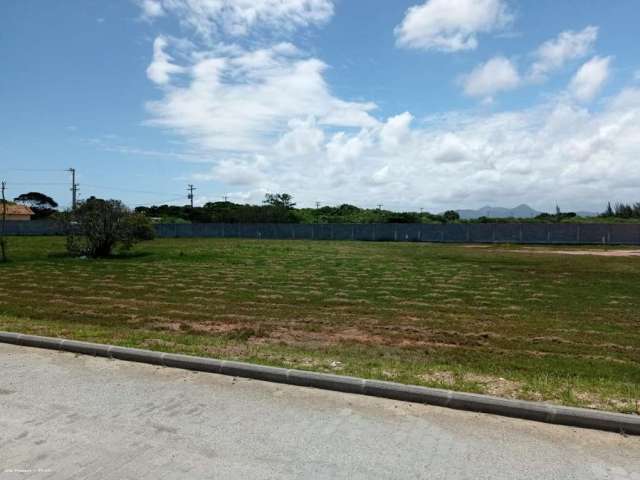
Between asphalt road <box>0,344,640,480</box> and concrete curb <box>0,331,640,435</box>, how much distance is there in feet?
0.36

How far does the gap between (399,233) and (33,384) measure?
52683 millimetres

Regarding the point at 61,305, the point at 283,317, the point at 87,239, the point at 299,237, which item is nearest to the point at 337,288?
the point at 283,317

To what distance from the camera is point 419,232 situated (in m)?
56.3

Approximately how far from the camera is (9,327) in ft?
28.0

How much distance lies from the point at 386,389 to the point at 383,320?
4794mm

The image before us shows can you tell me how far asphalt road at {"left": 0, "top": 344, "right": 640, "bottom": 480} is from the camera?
12.9 ft

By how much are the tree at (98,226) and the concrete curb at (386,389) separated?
20.1 meters

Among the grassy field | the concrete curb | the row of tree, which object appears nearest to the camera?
the concrete curb

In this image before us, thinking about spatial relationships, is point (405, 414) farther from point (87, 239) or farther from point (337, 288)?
point (87, 239)

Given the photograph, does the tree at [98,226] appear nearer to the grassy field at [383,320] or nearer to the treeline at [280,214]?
the grassy field at [383,320]

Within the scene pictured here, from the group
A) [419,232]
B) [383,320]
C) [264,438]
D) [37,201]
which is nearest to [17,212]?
[37,201]

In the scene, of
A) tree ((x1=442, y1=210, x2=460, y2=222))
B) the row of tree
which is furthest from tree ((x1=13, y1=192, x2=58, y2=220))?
tree ((x1=442, y1=210, x2=460, y2=222))

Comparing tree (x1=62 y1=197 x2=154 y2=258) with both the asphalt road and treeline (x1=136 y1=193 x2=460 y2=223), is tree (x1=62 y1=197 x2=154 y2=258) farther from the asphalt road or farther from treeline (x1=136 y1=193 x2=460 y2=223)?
treeline (x1=136 y1=193 x2=460 y2=223)

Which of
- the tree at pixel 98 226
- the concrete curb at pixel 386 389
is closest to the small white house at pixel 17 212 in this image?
the tree at pixel 98 226
